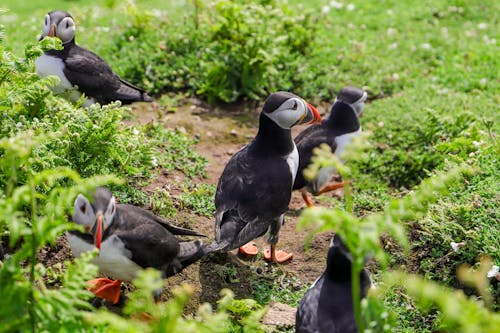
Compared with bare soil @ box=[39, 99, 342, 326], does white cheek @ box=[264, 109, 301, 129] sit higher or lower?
higher

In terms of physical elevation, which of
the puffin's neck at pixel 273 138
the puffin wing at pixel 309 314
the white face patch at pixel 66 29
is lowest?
the puffin wing at pixel 309 314

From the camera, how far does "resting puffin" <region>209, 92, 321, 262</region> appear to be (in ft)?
18.4

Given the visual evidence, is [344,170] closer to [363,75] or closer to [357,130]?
[357,130]

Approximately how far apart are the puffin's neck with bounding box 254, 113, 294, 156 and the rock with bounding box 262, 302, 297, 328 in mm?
1340

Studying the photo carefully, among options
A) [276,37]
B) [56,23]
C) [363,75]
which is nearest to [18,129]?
[56,23]

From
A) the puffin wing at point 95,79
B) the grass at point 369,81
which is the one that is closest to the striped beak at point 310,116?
the grass at point 369,81

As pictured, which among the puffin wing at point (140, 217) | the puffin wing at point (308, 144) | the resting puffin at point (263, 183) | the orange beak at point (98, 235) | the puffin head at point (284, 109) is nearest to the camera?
the orange beak at point (98, 235)

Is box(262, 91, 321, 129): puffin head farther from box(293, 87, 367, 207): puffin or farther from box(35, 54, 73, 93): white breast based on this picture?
box(35, 54, 73, 93): white breast

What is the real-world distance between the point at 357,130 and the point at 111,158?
8.71 ft

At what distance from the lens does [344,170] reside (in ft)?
10.8

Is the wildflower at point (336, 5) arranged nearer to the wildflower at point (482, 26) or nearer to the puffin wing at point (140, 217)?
the wildflower at point (482, 26)

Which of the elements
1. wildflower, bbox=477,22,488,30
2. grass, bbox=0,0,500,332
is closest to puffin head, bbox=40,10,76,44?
grass, bbox=0,0,500,332

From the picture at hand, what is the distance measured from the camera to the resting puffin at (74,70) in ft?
23.2

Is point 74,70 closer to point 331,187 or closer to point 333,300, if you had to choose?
point 331,187
